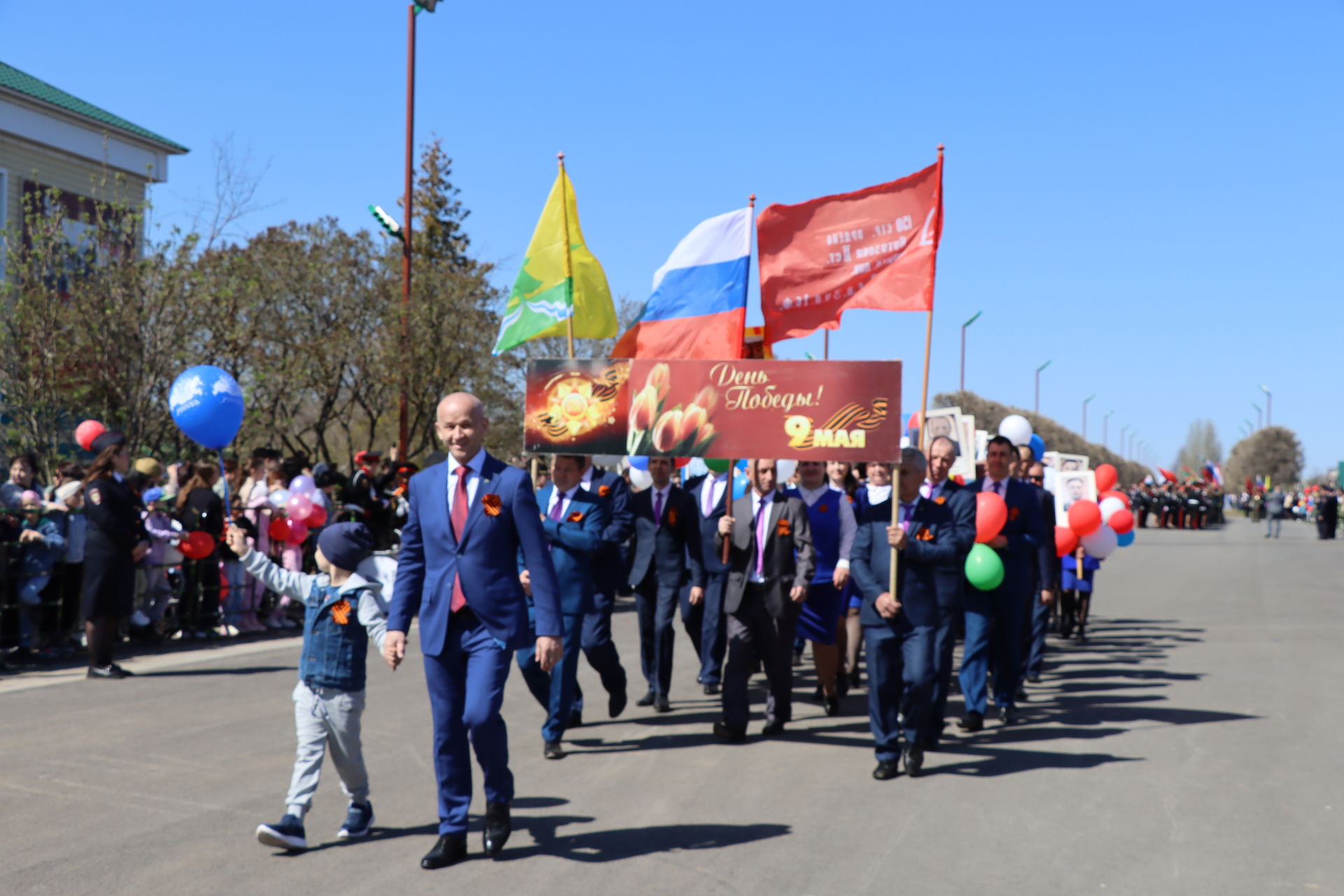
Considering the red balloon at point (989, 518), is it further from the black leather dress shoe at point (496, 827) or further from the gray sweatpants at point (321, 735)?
the gray sweatpants at point (321, 735)

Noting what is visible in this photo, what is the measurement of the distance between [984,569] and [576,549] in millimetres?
2797

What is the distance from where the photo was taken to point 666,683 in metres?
9.79

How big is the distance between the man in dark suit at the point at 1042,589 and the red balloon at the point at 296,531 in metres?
7.55

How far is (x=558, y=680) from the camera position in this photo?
7938mm

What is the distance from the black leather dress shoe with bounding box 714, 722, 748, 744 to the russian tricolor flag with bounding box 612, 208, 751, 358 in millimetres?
2750

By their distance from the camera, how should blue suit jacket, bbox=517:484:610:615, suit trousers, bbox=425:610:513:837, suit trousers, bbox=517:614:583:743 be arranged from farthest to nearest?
1. blue suit jacket, bbox=517:484:610:615
2. suit trousers, bbox=517:614:583:743
3. suit trousers, bbox=425:610:513:837

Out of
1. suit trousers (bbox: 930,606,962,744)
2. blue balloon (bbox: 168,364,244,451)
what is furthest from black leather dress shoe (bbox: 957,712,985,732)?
blue balloon (bbox: 168,364,244,451)

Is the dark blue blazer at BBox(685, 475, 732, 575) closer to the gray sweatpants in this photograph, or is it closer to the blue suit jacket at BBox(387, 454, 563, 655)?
the blue suit jacket at BBox(387, 454, 563, 655)

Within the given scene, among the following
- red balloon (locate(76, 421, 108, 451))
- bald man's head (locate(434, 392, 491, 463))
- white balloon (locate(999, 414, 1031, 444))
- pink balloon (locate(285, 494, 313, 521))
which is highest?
white balloon (locate(999, 414, 1031, 444))

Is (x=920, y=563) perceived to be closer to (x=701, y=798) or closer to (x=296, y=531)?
(x=701, y=798)

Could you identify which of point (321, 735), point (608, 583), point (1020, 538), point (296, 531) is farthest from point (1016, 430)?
point (321, 735)

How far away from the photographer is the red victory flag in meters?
8.47

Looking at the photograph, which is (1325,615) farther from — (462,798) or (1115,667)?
(462,798)

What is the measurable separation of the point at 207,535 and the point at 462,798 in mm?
7755
